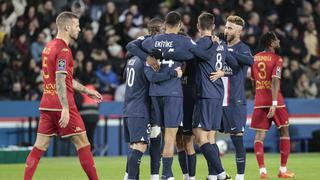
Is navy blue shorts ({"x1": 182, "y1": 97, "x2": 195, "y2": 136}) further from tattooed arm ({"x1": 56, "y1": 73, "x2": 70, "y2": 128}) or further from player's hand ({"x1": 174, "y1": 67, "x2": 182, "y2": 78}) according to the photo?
tattooed arm ({"x1": 56, "y1": 73, "x2": 70, "y2": 128})

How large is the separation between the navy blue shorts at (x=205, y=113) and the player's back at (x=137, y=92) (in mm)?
720

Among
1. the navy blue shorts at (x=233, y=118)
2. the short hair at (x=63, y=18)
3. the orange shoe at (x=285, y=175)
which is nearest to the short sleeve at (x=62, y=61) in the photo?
the short hair at (x=63, y=18)

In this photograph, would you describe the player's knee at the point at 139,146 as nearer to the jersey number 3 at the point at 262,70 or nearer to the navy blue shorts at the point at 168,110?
the navy blue shorts at the point at 168,110

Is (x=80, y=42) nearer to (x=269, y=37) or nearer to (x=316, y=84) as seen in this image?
(x=316, y=84)

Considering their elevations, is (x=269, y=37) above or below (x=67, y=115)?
above

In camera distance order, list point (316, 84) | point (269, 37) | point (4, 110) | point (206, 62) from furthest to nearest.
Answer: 1. point (316, 84)
2. point (4, 110)
3. point (269, 37)
4. point (206, 62)

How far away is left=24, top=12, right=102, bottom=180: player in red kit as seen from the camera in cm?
1150

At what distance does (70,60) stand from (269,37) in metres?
4.64

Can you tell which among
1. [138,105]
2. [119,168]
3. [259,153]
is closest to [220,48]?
[138,105]

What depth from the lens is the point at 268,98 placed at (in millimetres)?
15148

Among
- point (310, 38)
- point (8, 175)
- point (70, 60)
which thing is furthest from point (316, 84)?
point (70, 60)

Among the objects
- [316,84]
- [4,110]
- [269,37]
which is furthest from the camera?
[316,84]

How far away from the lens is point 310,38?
84.6 ft

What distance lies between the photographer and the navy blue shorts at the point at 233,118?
535 inches
